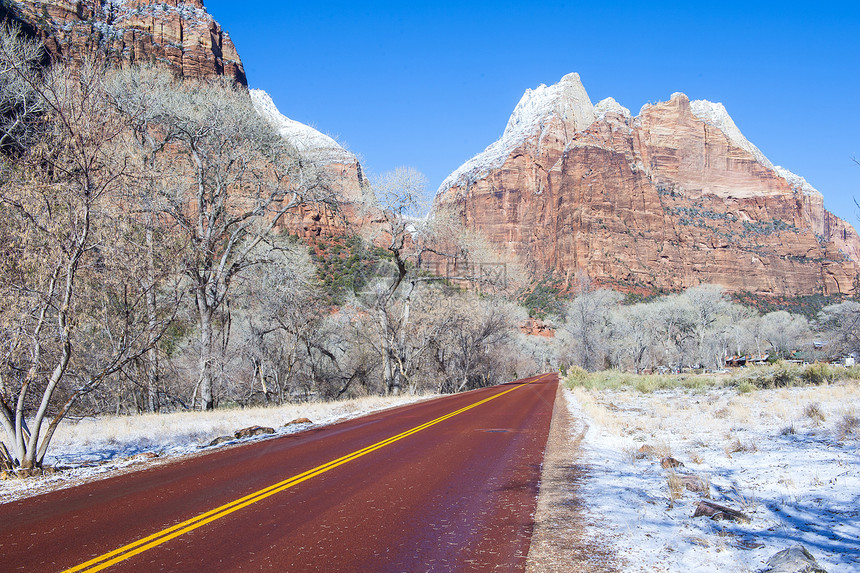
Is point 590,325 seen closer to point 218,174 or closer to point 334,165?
point 334,165

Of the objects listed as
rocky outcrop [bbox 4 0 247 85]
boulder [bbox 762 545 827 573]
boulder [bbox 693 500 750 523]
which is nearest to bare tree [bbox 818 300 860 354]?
boulder [bbox 693 500 750 523]

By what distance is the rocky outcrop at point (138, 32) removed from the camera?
40.8 meters

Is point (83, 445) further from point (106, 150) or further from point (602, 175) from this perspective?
point (602, 175)

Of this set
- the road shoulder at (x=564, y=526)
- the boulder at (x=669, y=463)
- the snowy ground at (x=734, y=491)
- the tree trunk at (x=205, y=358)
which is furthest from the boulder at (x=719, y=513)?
the tree trunk at (x=205, y=358)

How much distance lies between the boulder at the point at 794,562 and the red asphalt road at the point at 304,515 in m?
1.94

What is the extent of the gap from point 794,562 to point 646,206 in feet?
512

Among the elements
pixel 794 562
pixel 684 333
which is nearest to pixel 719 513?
pixel 794 562

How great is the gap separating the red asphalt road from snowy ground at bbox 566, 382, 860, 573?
3.55 feet

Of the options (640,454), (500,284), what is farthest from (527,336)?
(640,454)

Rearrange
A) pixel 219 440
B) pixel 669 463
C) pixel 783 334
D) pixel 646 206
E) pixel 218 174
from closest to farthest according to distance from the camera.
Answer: pixel 669 463 → pixel 219 440 → pixel 218 174 → pixel 783 334 → pixel 646 206

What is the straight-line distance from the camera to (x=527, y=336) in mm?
106812

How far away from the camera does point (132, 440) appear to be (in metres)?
11.3

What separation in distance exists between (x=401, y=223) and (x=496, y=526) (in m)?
22.1

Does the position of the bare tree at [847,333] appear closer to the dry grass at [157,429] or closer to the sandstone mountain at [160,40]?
the sandstone mountain at [160,40]
